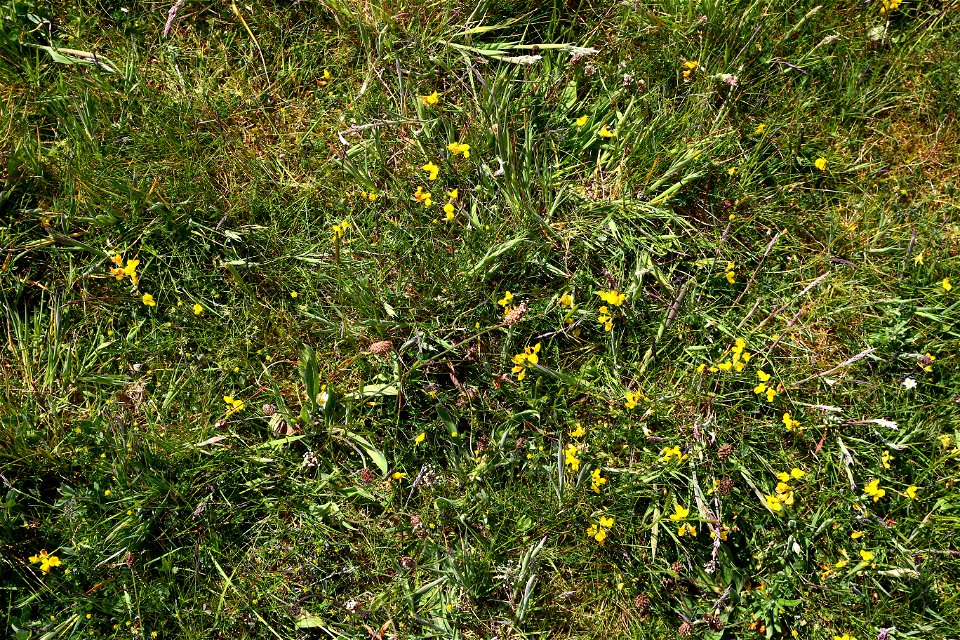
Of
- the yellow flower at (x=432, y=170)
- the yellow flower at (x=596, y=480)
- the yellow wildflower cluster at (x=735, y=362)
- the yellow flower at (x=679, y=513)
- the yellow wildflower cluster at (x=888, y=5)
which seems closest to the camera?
the yellow flower at (x=679, y=513)

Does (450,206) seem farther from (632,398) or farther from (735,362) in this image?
(735,362)

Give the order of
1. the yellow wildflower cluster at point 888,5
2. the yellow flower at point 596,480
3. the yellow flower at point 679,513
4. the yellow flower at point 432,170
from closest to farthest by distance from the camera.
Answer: the yellow flower at point 679,513
the yellow flower at point 596,480
the yellow flower at point 432,170
the yellow wildflower cluster at point 888,5

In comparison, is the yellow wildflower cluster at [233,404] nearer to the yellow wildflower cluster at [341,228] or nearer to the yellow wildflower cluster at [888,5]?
the yellow wildflower cluster at [341,228]

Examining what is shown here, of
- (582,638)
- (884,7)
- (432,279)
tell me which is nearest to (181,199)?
(432,279)

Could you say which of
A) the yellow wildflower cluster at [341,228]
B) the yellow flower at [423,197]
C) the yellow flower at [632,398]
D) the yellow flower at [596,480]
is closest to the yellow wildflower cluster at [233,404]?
the yellow wildflower cluster at [341,228]

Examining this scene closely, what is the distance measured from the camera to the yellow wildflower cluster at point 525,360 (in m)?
2.77

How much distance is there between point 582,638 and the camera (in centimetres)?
275

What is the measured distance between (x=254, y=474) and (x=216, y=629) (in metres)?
0.59

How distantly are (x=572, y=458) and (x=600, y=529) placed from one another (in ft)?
0.94

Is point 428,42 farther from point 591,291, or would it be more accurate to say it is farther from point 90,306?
point 90,306

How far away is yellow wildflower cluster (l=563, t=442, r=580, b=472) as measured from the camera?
269cm

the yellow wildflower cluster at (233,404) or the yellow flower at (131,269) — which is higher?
the yellow flower at (131,269)

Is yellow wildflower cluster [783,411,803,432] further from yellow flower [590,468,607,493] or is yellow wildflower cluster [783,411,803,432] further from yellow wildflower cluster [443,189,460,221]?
yellow wildflower cluster [443,189,460,221]

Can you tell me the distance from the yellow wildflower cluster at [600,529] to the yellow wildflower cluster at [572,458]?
0.71 ft
